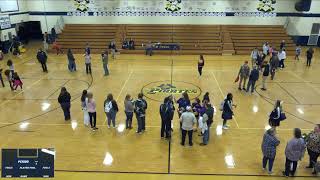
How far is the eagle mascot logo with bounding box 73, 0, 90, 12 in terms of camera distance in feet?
85.7

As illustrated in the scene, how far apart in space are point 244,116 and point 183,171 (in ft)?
15.0

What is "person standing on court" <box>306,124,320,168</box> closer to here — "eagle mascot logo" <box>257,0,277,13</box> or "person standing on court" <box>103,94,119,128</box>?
"person standing on court" <box>103,94,119,128</box>

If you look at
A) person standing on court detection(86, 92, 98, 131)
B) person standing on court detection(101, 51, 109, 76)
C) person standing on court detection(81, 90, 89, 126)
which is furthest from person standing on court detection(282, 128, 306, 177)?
person standing on court detection(101, 51, 109, 76)

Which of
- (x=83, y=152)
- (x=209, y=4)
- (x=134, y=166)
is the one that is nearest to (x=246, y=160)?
(x=134, y=166)

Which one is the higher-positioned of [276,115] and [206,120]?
[206,120]

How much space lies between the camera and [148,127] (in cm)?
1048

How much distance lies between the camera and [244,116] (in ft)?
37.6

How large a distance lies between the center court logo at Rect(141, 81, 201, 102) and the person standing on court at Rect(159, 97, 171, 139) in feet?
12.0

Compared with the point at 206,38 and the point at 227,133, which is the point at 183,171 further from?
the point at 206,38

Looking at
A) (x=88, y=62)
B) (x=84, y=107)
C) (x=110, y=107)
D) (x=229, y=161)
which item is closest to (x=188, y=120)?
(x=229, y=161)

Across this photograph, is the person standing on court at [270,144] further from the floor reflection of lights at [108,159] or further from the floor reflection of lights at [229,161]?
the floor reflection of lights at [108,159]

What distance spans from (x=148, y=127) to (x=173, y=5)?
17.6m

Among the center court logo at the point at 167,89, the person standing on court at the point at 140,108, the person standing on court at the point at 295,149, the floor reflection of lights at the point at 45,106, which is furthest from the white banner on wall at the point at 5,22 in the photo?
the person standing on court at the point at 295,149

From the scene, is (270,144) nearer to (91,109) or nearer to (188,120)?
(188,120)
